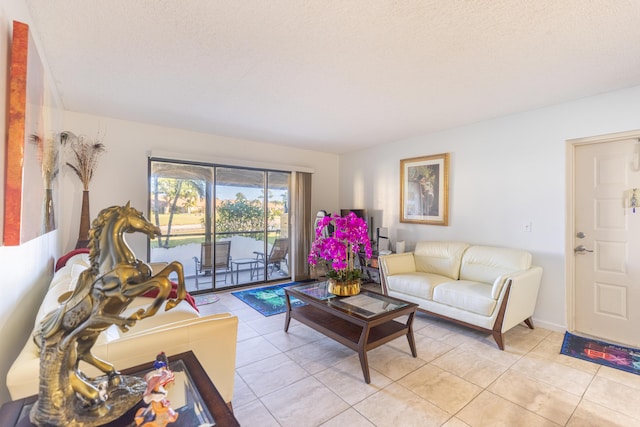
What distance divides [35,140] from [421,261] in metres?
3.87

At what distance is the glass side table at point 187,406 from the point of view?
0.80m

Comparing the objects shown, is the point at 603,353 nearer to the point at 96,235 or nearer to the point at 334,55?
the point at 334,55

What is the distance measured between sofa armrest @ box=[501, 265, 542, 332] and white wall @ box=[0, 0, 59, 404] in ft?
11.0

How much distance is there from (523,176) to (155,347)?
12.7 ft

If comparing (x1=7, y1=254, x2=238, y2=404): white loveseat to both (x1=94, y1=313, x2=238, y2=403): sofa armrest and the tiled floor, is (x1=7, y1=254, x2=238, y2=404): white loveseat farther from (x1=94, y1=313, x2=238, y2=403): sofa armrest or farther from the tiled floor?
the tiled floor

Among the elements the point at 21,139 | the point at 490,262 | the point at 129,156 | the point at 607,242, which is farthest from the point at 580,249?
the point at 129,156

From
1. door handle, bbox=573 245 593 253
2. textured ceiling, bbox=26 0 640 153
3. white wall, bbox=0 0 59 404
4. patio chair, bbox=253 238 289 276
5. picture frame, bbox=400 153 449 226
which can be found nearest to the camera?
white wall, bbox=0 0 59 404

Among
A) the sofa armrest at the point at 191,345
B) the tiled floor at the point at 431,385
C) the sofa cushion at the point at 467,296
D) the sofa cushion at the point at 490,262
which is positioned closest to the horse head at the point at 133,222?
the sofa armrest at the point at 191,345

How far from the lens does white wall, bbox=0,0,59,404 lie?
1.13 meters

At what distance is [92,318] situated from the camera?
2.41 ft

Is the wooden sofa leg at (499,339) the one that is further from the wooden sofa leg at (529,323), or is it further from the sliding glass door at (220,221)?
the sliding glass door at (220,221)

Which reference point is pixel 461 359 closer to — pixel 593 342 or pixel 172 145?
pixel 593 342

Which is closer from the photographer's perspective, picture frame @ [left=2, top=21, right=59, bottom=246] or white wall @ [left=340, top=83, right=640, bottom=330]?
picture frame @ [left=2, top=21, right=59, bottom=246]

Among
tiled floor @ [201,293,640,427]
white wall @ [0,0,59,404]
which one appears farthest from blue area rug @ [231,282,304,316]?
white wall @ [0,0,59,404]
